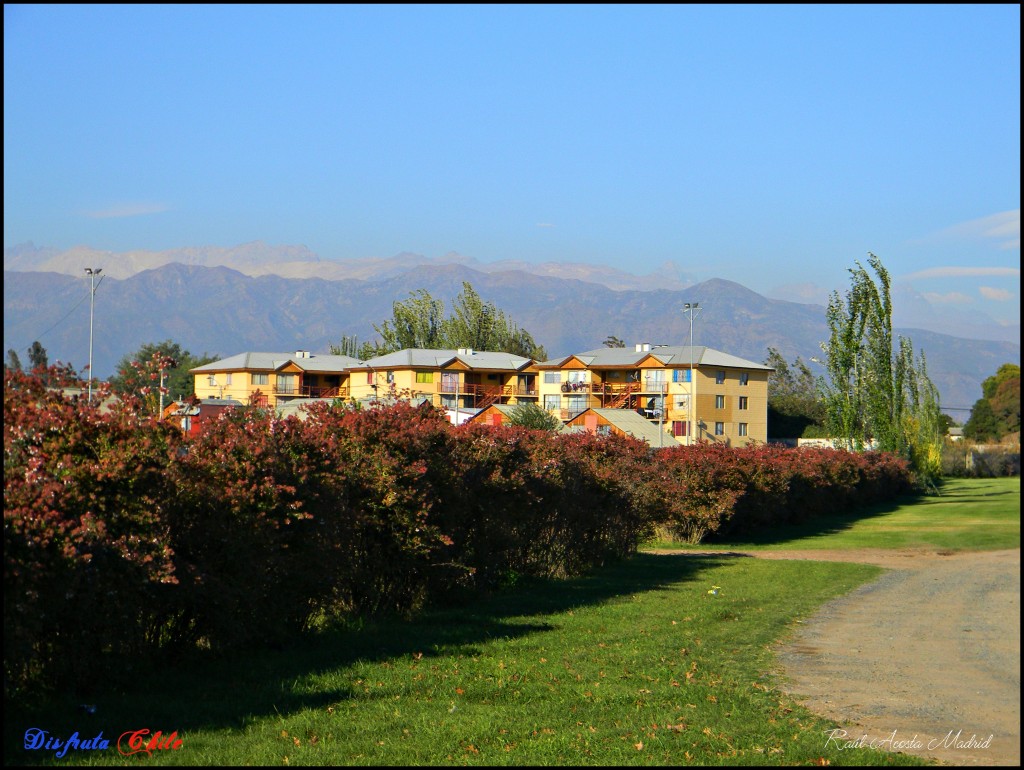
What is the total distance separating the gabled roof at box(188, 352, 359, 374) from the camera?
93.6 m

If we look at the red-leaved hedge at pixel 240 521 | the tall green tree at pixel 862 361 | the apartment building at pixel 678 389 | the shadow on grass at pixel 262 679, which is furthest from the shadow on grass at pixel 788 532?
the apartment building at pixel 678 389

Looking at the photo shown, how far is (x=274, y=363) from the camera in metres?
95.9

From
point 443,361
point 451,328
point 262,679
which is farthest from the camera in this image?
point 451,328

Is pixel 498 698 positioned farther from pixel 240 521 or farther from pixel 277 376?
pixel 277 376

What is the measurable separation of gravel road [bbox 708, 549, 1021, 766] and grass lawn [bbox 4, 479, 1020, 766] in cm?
29

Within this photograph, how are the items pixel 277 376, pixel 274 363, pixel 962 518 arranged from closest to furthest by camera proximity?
pixel 962 518, pixel 277 376, pixel 274 363

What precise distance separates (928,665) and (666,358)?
69738 millimetres

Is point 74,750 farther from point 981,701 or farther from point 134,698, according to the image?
point 981,701

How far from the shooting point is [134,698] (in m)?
7.99

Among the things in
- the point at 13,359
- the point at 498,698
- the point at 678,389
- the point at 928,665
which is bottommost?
the point at 498,698

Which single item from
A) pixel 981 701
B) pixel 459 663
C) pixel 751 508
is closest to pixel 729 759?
pixel 981 701

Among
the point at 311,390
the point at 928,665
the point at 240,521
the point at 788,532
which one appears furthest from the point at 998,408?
the point at 311,390

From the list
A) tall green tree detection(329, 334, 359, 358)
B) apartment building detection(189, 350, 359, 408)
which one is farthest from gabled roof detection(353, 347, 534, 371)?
tall green tree detection(329, 334, 359, 358)

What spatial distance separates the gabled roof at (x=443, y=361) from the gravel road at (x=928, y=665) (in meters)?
74.5
